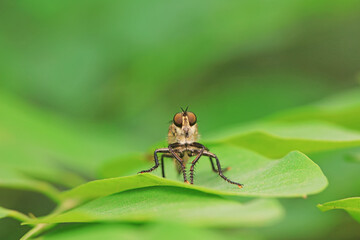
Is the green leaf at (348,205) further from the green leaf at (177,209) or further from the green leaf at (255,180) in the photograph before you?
the green leaf at (177,209)

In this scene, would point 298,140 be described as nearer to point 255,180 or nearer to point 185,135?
point 255,180

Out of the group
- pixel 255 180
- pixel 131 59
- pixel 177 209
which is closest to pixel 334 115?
pixel 255 180

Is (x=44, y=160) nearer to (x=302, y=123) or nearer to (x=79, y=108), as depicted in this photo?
(x=302, y=123)

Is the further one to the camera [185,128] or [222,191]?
[185,128]

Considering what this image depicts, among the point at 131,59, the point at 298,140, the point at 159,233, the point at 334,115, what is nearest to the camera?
the point at 159,233

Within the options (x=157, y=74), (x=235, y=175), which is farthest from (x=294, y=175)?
(x=157, y=74)

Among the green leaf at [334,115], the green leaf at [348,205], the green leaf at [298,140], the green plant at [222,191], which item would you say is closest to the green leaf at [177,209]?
the green plant at [222,191]

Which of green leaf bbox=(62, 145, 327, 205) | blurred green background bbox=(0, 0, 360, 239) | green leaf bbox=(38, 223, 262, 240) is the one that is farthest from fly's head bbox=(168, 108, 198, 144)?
blurred green background bbox=(0, 0, 360, 239)
